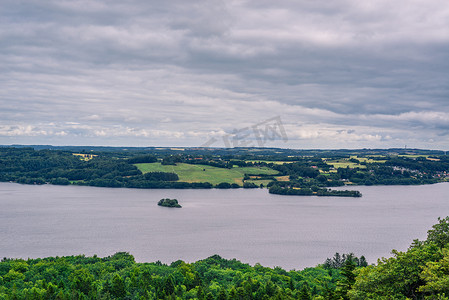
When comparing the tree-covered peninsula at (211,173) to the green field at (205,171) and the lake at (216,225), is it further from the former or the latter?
the lake at (216,225)

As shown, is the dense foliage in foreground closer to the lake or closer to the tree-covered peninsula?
the lake

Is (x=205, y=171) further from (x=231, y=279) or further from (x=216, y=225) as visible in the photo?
(x=231, y=279)

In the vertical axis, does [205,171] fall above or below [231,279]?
above

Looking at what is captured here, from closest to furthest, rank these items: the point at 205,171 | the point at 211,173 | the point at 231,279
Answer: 1. the point at 231,279
2. the point at 211,173
3. the point at 205,171

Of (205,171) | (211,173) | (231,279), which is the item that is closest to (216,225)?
(231,279)

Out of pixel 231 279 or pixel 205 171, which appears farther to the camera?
pixel 205 171

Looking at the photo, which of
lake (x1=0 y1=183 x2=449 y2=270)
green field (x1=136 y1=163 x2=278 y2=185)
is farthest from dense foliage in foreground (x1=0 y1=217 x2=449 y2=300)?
green field (x1=136 y1=163 x2=278 y2=185)
